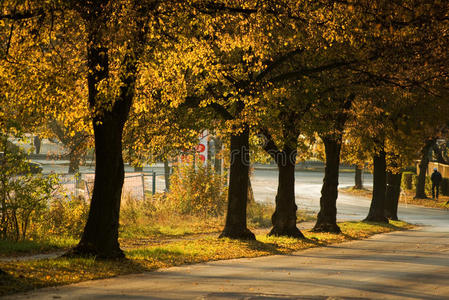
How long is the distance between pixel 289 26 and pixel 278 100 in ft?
13.9

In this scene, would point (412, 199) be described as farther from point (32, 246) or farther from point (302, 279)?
point (302, 279)

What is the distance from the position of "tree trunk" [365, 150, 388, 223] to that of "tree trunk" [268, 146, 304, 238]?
31.7 ft

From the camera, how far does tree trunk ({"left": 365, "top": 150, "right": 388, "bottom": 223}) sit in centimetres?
3069

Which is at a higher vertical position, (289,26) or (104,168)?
(289,26)

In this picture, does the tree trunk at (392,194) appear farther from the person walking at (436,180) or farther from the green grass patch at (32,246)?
the green grass patch at (32,246)

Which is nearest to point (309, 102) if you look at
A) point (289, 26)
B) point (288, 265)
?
point (289, 26)

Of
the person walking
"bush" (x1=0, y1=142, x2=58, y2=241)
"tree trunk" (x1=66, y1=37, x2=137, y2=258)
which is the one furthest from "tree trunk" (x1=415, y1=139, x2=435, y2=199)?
"tree trunk" (x1=66, y1=37, x2=137, y2=258)

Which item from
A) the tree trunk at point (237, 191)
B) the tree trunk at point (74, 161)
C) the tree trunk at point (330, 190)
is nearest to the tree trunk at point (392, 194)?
the tree trunk at point (330, 190)

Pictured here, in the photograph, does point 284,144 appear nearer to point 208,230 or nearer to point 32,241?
point 208,230

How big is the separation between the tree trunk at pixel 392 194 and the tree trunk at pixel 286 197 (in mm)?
12464

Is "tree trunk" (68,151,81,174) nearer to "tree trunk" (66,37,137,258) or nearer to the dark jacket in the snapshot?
"tree trunk" (66,37,137,258)

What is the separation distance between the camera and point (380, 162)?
30719 mm

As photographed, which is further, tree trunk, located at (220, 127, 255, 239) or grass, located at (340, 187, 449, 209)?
grass, located at (340, 187, 449, 209)

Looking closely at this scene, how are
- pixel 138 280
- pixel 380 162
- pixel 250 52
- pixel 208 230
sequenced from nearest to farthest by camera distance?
pixel 138 280, pixel 250 52, pixel 208 230, pixel 380 162
